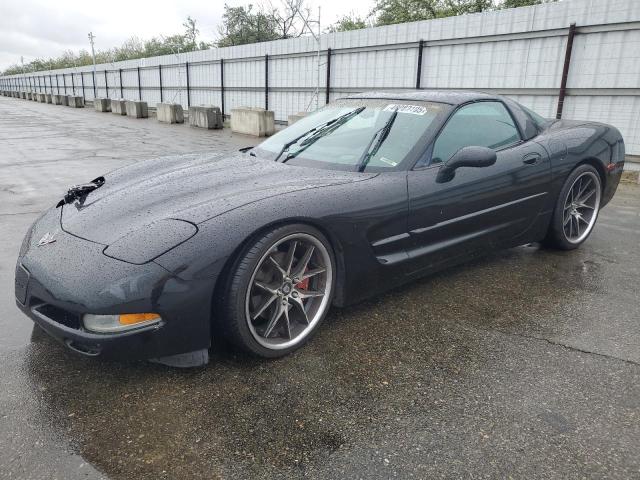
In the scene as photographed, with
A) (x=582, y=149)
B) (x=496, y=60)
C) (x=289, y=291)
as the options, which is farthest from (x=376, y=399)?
(x=496, y=60)

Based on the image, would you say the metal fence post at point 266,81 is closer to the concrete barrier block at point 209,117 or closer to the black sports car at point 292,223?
the concrete barrier block at point 209,117

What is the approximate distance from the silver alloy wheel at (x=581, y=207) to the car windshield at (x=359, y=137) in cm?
159

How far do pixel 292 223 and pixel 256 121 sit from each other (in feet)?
41.6

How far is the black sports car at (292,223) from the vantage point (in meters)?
2.03

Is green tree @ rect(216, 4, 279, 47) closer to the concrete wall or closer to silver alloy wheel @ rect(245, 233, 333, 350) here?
the concrete wall

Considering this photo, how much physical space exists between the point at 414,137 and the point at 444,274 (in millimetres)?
1107

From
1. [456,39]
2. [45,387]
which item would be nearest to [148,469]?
[45,387]

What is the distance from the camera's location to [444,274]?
361cm

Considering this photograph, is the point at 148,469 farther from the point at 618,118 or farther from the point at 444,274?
the point at 618,118

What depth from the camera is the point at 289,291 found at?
2428mm

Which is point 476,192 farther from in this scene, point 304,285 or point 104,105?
point 104,105

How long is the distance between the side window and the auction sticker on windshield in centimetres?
20

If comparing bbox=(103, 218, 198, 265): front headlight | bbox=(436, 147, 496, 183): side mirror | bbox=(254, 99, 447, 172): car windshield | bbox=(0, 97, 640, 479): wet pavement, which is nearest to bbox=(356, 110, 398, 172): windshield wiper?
bbox=(254, 99, 447, 172): car windshield

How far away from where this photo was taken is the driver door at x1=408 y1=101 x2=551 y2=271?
2912 mm
